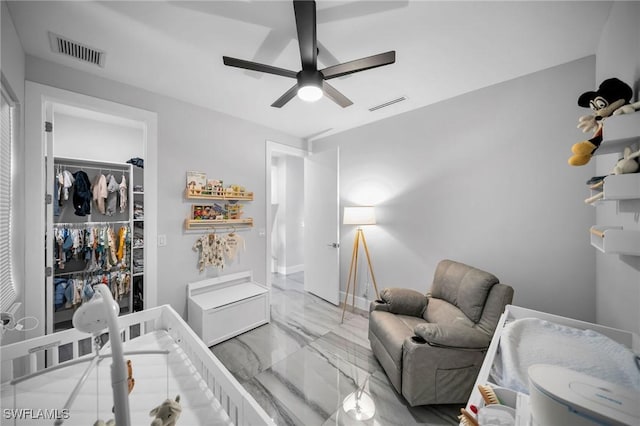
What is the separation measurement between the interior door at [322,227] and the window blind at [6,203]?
2.86 meters

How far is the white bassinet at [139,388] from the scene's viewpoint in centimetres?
90

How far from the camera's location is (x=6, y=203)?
1457 millimetres

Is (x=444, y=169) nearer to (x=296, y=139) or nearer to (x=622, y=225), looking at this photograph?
(x=622, y=225)

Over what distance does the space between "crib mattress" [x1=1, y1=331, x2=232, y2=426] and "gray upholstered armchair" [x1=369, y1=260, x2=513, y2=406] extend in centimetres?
123

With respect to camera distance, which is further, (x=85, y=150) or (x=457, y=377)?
(x=85, y=150)

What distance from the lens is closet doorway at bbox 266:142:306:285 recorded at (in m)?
5.06

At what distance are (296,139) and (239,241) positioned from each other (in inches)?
74.6

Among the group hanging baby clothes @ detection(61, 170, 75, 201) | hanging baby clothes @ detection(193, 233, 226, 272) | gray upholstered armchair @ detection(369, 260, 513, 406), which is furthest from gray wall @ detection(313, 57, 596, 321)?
hanging baby clothes @ detection(61, 170, 75, 201)

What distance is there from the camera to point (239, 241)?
2.97m

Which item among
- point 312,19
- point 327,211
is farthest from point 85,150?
point 312,19

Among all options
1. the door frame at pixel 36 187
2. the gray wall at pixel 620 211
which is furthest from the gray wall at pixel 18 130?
the gray wall at pixel 620 211

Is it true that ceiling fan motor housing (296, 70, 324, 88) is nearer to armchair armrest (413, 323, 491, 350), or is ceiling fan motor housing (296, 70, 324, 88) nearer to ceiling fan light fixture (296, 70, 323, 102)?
ceiling fan light fixture (296, 70, 323, 102)

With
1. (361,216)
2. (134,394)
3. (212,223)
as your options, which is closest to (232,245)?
(212,223)

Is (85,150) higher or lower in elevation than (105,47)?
lower
